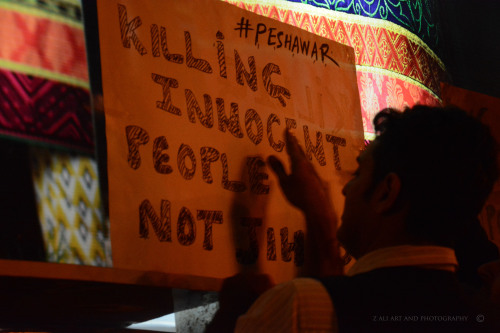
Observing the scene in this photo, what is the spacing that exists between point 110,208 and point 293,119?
0.57 metres

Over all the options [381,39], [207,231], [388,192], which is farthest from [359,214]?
[381,39]

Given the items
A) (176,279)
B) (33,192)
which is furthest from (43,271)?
(176,279)

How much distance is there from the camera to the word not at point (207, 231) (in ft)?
4.32

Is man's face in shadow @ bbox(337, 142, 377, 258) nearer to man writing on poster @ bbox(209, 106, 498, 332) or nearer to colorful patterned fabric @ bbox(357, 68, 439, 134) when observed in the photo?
man writing on poster @ bbox(209, 106, 498, 332)

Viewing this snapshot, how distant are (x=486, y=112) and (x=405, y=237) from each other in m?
1.28

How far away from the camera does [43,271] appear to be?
1131 mm

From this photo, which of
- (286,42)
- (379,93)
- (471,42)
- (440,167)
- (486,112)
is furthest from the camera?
(471,42)

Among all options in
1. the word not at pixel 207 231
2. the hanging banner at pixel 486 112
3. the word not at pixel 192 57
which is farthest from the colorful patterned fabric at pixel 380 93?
the word not at pixel 207 231

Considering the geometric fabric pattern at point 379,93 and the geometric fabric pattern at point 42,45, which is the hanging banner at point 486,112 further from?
the geometric fabric pattern at point 42,45

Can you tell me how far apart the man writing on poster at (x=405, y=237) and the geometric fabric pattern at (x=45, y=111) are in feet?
1.49

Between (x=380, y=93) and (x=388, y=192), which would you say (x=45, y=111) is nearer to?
(x=388, y=192)

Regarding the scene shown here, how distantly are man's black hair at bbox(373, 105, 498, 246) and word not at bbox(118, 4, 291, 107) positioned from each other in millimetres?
449

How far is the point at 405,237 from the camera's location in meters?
1.19

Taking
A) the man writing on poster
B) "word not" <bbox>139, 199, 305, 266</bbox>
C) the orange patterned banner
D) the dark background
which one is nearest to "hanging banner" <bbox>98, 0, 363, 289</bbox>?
"word not" <bbox>139, 199, 305, 266</bbox>
